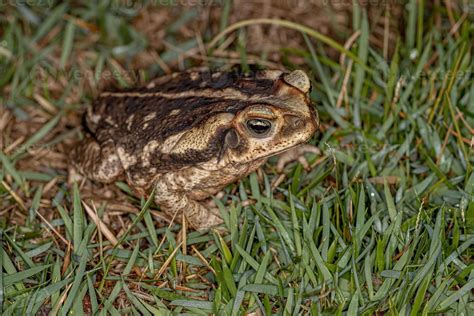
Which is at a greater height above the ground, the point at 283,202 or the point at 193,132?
the point at 193,132

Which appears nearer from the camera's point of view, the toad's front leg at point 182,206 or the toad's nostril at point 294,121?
the toad's nostril at point 294,121

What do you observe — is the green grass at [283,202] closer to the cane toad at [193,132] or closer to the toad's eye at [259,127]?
the cane toad at [193,132]

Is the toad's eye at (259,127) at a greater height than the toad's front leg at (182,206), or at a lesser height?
greater

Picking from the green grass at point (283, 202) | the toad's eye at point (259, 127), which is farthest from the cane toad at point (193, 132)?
the green grass at point (283, 202)

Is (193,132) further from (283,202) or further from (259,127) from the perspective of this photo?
(283,202)

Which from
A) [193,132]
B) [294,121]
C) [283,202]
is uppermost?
[294,121]

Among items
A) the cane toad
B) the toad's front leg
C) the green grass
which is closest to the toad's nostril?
the cane toad

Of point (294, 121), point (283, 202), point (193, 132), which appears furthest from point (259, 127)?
point (283, 202)
